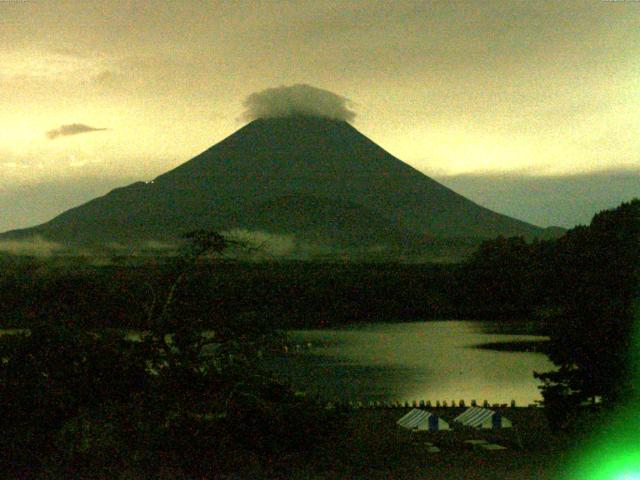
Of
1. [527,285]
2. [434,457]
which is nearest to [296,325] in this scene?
[527,285]

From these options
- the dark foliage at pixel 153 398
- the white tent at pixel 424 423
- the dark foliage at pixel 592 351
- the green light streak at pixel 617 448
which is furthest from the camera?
the white tent at pixel 424 423

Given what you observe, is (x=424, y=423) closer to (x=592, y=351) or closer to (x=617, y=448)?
(x=592, y=351)

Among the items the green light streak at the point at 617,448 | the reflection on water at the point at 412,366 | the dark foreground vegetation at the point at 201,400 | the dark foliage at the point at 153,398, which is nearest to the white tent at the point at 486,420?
the dark foreground vegetation at the point at 201,400

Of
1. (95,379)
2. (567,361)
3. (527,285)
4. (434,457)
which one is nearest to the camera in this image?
(95,379)

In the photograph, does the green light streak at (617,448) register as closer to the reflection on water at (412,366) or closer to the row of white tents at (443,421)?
the row of white tents at (443,421)

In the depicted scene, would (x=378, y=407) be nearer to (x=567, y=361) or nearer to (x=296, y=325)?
(x=567, y=361)

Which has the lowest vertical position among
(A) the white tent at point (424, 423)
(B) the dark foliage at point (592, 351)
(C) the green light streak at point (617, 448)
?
(A) the white tent at point (424, 423)

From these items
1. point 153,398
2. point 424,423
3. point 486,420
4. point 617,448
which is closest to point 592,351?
point 617,448

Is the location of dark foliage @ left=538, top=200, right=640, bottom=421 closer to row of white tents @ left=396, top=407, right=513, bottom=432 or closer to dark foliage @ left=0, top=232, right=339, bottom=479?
row of white tents @ left=396, top=407, right=513, bottom=432
